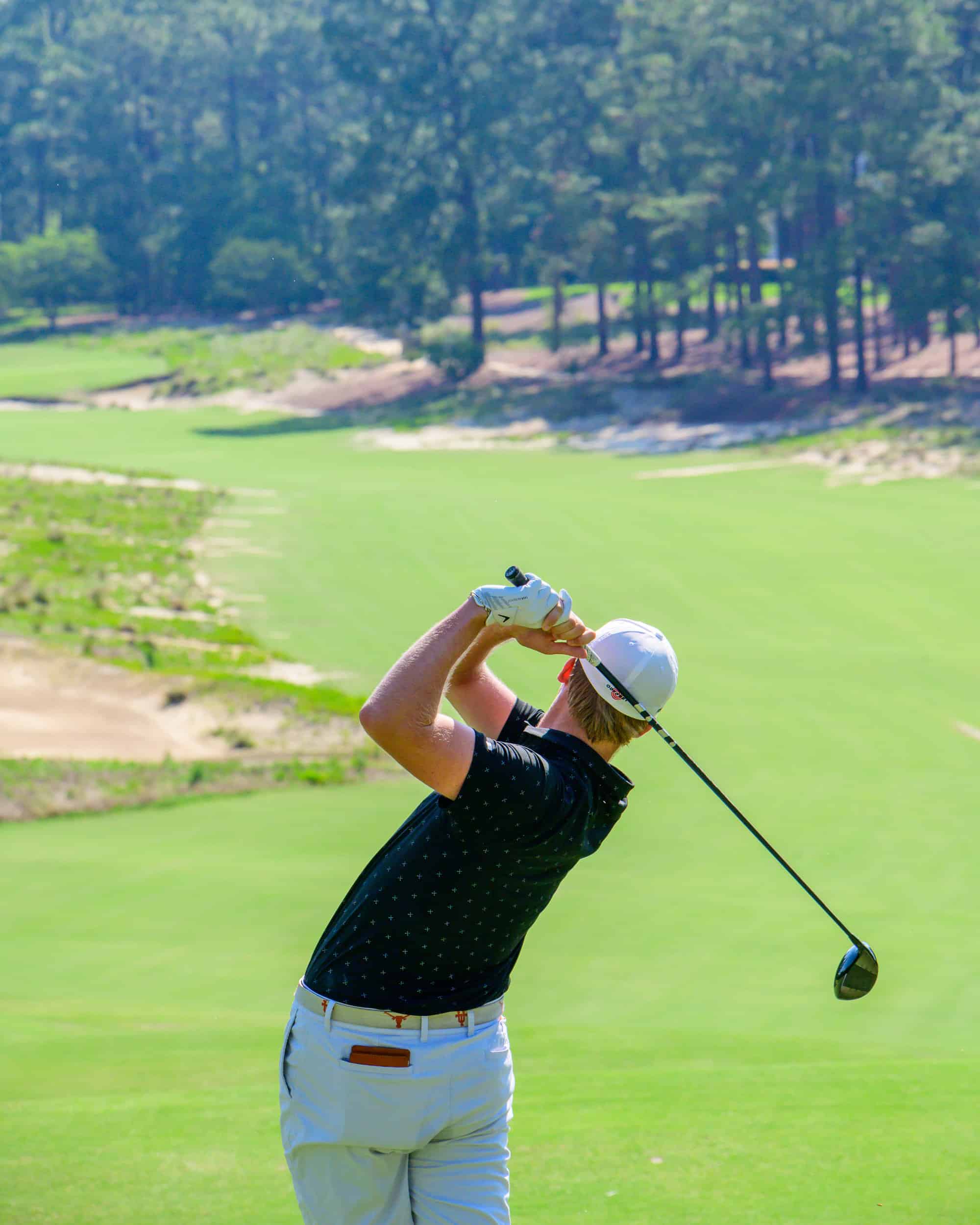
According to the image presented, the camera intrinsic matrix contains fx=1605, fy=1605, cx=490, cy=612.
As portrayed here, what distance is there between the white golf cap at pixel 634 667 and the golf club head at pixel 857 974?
83 centimetres

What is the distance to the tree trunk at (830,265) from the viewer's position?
42.9 m

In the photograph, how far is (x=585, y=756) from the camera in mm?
2809

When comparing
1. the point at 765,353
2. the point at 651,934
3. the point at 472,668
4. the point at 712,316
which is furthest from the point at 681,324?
the point at 472,668

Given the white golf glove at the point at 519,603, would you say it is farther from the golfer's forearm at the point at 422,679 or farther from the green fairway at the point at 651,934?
the green fairway at the point at 651,934

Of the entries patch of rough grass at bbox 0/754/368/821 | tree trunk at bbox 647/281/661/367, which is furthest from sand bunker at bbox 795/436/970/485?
patch of rough grass at bbox 0/754/368/821

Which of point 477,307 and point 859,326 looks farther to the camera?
point 477,307

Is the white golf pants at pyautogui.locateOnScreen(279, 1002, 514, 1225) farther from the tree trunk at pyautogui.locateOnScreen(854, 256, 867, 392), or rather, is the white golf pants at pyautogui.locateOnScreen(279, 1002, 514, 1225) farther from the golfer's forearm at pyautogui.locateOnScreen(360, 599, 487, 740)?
the tree trunk at pyautogui.locateOnScreen(854, 256, 867, 392)

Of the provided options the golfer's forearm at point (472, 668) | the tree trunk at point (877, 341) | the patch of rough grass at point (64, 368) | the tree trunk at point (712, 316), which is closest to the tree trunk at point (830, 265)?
the tree trunk at point (877, 341)

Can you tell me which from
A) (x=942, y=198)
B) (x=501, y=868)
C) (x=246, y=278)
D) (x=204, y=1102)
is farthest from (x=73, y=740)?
(x=246, y=278)

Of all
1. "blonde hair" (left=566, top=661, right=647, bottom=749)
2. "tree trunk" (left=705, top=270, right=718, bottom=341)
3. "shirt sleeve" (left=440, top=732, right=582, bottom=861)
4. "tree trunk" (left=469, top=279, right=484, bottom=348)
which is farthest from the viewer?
"tree trunk" (left=469, top=279, right=484, bottom=348)

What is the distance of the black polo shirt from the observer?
2.63 meters

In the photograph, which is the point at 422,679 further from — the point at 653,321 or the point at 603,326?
the point at 603,326

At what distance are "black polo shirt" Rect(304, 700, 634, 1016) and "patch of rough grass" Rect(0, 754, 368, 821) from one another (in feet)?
31.3

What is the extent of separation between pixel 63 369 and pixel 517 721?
6053 centimetres
